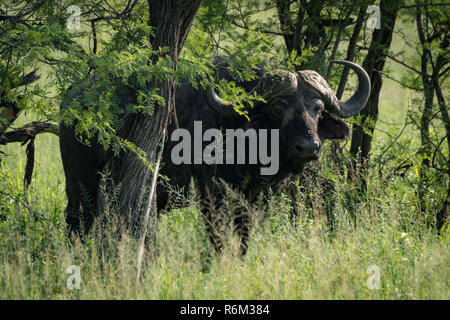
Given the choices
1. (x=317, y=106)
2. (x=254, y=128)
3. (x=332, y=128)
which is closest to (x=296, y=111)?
(x=317, y=106)

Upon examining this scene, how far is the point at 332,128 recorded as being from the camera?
6195 millimetres

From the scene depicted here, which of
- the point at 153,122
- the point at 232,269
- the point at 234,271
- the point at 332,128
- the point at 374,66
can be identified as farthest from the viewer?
the point at 374,66

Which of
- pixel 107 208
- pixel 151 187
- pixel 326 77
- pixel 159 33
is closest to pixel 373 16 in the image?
pixel 326 77

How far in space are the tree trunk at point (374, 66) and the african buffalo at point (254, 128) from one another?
30.8 inches

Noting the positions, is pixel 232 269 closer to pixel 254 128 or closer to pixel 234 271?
pixel 234 271

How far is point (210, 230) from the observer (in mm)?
5734

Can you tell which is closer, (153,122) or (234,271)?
(234,271)

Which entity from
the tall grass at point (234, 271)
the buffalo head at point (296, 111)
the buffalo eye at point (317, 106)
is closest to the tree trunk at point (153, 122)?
the tall grass at point (234, 271)

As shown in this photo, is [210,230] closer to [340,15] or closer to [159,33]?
[159,33]

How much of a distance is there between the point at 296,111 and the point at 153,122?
177cm

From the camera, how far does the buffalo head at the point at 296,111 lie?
18.1 feet
